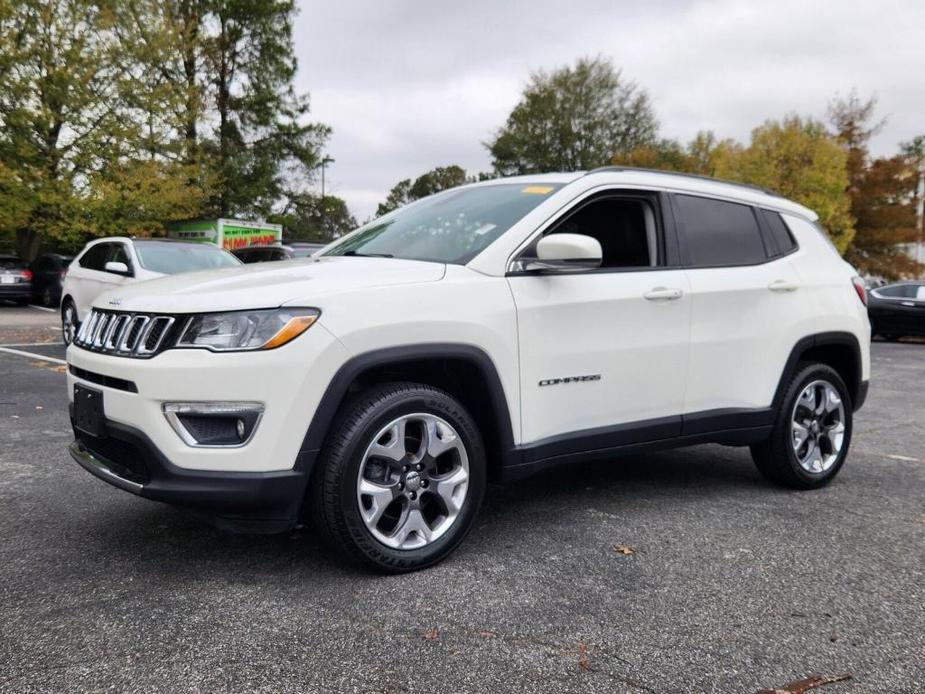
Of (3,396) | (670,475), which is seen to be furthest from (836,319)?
(3,396)

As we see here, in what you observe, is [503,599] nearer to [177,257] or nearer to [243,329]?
[243,329]

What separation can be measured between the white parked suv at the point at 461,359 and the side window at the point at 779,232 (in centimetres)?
1

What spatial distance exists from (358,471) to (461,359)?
0.62 meters

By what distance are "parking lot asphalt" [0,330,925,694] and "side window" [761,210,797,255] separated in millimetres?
1437

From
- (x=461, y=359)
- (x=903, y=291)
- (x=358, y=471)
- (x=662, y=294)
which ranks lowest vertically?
(x=358, y=471)

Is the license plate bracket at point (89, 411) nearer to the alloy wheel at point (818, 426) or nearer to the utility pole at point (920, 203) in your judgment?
the alloy wheel at point (818, 426)

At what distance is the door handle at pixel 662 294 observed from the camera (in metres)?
3.88

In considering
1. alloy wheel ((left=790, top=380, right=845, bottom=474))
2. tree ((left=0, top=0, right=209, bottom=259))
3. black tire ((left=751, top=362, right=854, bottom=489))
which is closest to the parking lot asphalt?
black tire ((left=751, top=362, right=854, bottom=489))

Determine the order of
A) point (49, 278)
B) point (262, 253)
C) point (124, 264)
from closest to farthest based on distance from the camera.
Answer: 1. point (124, 264)
2. point (262, 253)
3. point (49, 278)

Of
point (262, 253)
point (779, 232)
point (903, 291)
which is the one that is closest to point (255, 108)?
point (262, 253)

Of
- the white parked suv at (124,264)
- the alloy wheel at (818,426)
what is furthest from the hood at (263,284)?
the white parked suv at (124,264)

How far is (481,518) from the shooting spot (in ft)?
12.9

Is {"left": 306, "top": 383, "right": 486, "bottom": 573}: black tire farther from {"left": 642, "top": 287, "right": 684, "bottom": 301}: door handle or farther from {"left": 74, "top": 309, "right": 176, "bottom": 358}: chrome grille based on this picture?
{"left": 642, "top": 287, "right": 684, "bottom": 301}: door handle

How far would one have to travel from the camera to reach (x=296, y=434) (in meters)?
2.89
